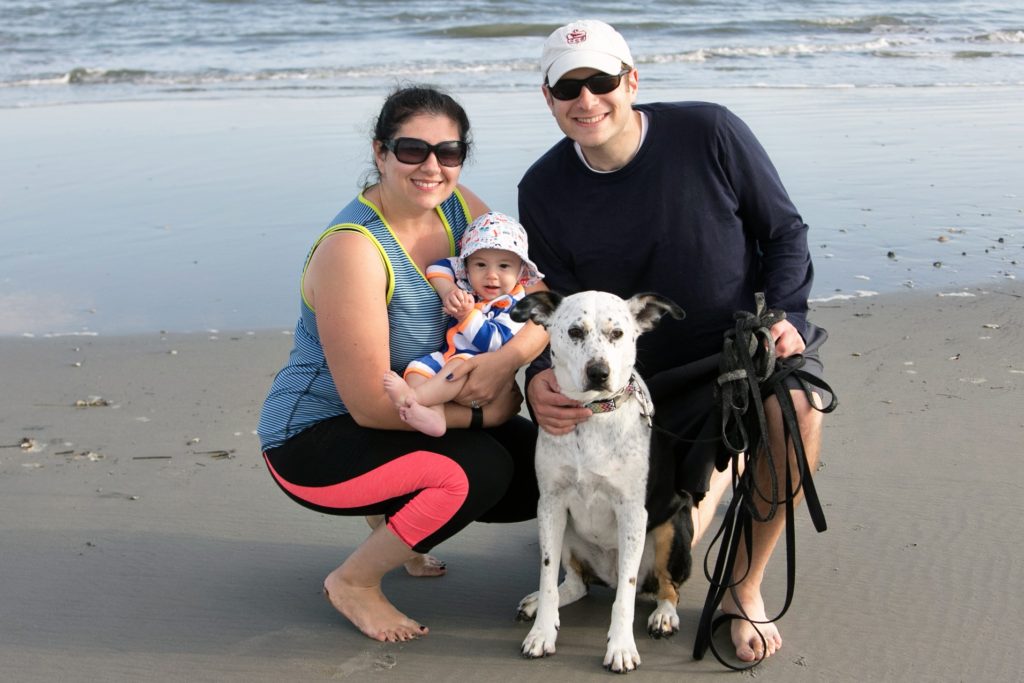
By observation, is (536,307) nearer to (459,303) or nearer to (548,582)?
(459,303)

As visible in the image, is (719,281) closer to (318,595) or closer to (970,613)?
(970,613)

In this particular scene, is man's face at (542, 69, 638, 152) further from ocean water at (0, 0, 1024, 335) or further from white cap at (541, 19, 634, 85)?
ocean water at (0, 0, 1024, 335)

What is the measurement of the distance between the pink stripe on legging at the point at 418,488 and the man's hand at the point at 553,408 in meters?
0.35

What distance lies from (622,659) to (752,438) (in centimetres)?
85

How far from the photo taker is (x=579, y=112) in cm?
378

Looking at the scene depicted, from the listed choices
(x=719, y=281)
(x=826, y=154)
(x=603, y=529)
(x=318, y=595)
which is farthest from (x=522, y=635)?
(x=826, y=154)

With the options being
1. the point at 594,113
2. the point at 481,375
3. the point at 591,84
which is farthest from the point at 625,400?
the point at 591,84

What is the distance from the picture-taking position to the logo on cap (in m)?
3.78

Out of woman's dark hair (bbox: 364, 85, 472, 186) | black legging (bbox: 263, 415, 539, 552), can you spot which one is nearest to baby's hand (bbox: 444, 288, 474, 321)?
black legging (bbox: 263, 415, 539, 552)

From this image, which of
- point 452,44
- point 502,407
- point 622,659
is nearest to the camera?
point 622,659

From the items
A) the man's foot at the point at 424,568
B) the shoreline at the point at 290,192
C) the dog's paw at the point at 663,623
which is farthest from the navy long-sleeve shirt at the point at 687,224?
the shoreline at the point at 290,192

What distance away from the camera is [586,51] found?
3760 mm

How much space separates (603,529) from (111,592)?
186 centimetres

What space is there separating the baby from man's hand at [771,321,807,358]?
0.90 metres
